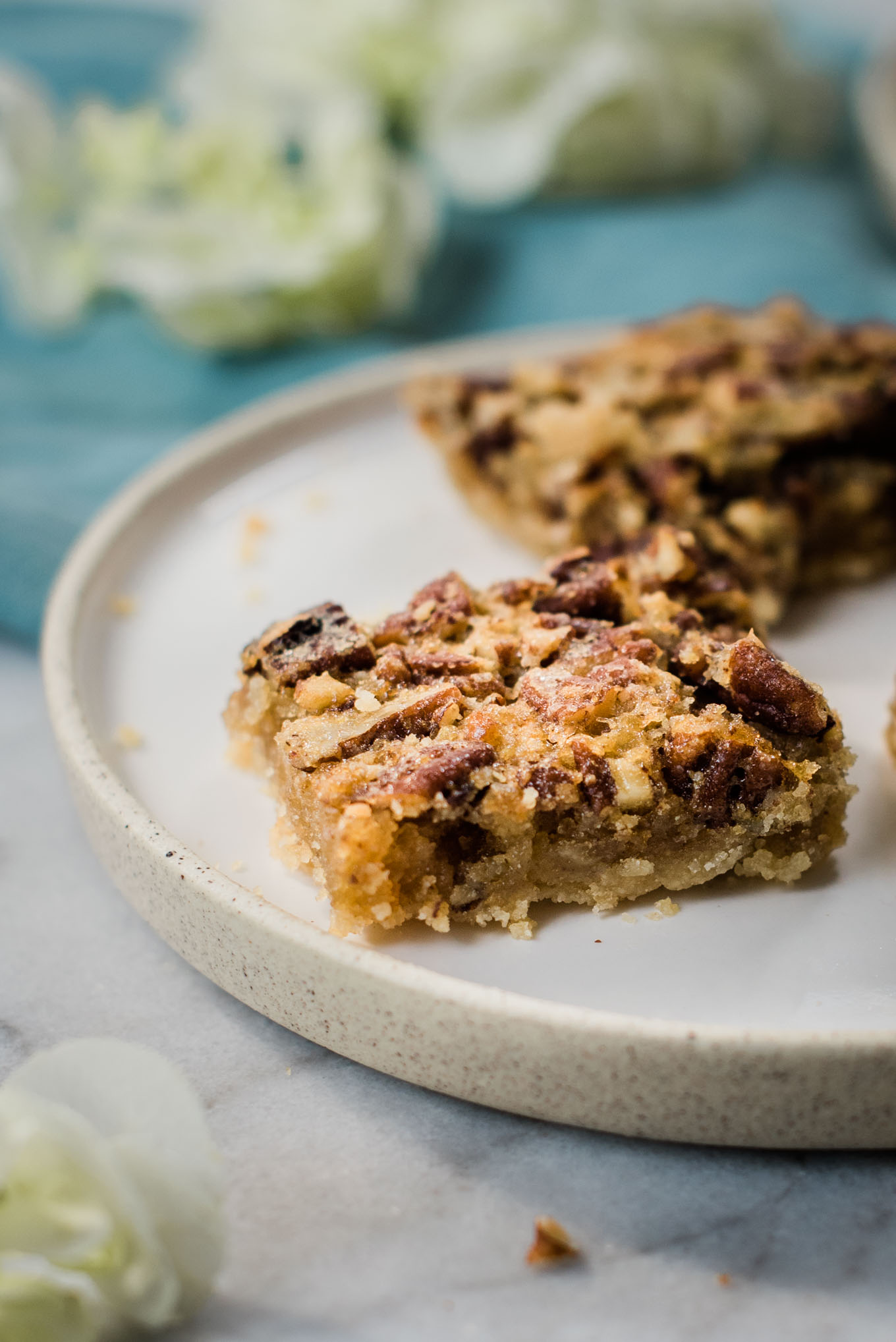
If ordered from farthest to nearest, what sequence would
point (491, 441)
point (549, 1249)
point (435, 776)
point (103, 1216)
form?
point (491, 441) → point (435, 776) → point (549, 1249) → point (103, 1216)

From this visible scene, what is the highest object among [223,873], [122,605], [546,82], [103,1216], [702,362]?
[546,82]

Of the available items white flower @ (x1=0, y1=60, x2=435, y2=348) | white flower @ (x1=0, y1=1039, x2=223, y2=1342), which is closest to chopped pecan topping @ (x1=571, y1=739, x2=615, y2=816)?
white flower @ (x1=0, y1=1039, x2=223, y2=1342)

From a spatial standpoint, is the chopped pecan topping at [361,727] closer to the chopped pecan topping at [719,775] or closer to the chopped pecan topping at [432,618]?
the chopped pecan topping at [432,618]

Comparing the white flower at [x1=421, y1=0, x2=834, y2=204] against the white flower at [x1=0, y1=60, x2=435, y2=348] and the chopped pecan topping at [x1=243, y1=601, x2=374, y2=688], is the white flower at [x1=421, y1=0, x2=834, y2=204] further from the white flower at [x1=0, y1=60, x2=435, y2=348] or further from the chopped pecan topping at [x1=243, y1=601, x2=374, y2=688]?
the chopped pecan topping at [x1=243, y1=601, x2=374, y2=688]

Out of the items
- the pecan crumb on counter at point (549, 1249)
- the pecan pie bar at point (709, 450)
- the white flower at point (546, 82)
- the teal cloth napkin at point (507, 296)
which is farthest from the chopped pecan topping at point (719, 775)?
the white flower at point (546, 82)

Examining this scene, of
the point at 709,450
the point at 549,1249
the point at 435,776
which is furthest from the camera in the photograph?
the point at 709,450

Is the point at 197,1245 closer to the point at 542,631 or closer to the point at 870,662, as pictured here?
the point at 542,631

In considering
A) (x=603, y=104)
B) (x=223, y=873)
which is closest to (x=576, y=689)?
(x=223, y=873)

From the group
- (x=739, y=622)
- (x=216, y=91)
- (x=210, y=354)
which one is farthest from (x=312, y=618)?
(x=216, y=91)

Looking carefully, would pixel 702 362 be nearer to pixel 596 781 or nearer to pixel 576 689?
pixel 576 689
